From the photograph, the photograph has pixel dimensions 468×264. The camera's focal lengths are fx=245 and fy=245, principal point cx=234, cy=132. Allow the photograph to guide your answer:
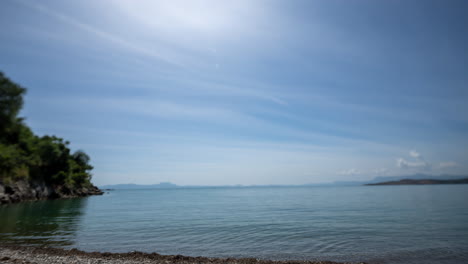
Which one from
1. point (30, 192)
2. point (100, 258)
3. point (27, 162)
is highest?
point (27, 162)

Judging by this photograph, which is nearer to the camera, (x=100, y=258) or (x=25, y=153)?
(x=100, y=258)

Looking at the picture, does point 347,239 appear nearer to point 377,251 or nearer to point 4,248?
point 377,251

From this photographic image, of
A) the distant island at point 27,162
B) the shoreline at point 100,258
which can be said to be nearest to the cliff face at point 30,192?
the distant island at point 27,162

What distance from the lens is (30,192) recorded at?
78.6 metres

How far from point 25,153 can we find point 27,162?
3.27 m

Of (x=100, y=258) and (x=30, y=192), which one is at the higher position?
(x=100, y=258)

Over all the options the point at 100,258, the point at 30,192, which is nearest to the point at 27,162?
the point at 30,192

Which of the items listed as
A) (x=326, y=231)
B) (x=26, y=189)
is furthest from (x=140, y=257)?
(x=26, y=189)

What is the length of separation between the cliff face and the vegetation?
1910mm

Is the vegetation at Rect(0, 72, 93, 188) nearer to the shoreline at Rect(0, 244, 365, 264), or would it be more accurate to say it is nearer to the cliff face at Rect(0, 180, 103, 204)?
the cliff face at Rect(0, 180, 103, 204)

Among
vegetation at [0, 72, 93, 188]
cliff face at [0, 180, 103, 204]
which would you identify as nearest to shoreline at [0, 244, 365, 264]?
vegetation at [0, 72, 93, 188]

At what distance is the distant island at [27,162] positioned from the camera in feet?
104

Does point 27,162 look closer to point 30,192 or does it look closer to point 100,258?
point 30,192

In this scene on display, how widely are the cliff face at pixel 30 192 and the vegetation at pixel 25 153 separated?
Result: 1.91 metres
